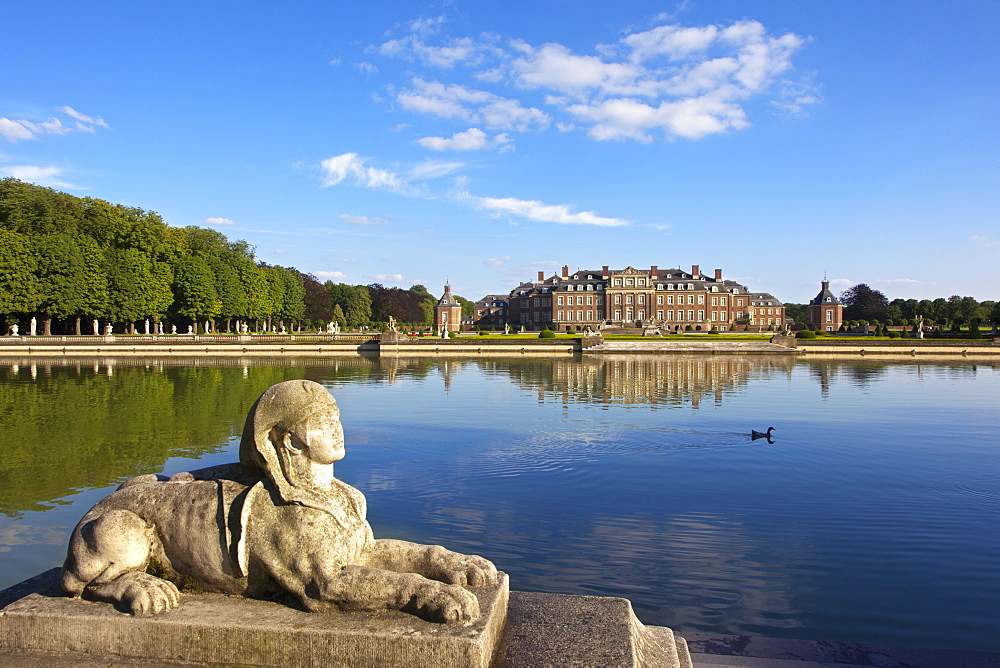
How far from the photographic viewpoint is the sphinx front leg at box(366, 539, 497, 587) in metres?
3.50

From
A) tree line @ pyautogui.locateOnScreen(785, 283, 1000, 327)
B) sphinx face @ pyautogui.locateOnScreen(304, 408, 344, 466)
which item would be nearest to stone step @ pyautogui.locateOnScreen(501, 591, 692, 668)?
sphinx face @ pyautogui.locateOnScreen(304, 408, 344, 466)

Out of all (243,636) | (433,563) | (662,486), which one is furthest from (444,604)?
(662,486)

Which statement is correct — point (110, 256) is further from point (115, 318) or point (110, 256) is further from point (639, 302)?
point (639, 302)

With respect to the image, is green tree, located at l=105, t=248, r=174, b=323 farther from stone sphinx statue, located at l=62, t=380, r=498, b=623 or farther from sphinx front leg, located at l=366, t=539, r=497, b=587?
sphinx front leg, located at l=366, t=539, r=497, b=587

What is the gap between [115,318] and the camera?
164 feet

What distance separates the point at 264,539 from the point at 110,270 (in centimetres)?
5298

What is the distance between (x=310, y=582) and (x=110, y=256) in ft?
177

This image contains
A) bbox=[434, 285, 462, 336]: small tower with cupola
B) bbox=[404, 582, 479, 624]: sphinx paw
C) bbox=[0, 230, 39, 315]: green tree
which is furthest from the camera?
bbox=[434, 285, 462, 336]: small tower with cupola

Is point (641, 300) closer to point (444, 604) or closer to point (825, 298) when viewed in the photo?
point (825, 298)

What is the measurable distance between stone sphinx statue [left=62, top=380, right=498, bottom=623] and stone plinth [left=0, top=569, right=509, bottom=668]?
0.08 meters

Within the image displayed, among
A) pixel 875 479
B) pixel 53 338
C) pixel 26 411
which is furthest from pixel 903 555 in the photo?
pixel 53 338

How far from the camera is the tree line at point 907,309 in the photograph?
87.5 m

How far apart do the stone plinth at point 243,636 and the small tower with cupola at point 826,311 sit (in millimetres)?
91242

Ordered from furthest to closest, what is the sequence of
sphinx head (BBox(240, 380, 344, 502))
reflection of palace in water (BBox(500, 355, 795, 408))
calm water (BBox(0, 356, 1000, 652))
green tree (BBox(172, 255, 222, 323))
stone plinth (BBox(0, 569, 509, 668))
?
green tree (BBox(172, 255, 222, 323)) < reflection of palace in water (BBox(500, 355, 795, 408)) < calm water (BBox(0, 356, 1000, 652)) < sphinx head (BBox(240, 380, 344, 502)) < stone plinth (BBox(0, 569, 509, 668))
